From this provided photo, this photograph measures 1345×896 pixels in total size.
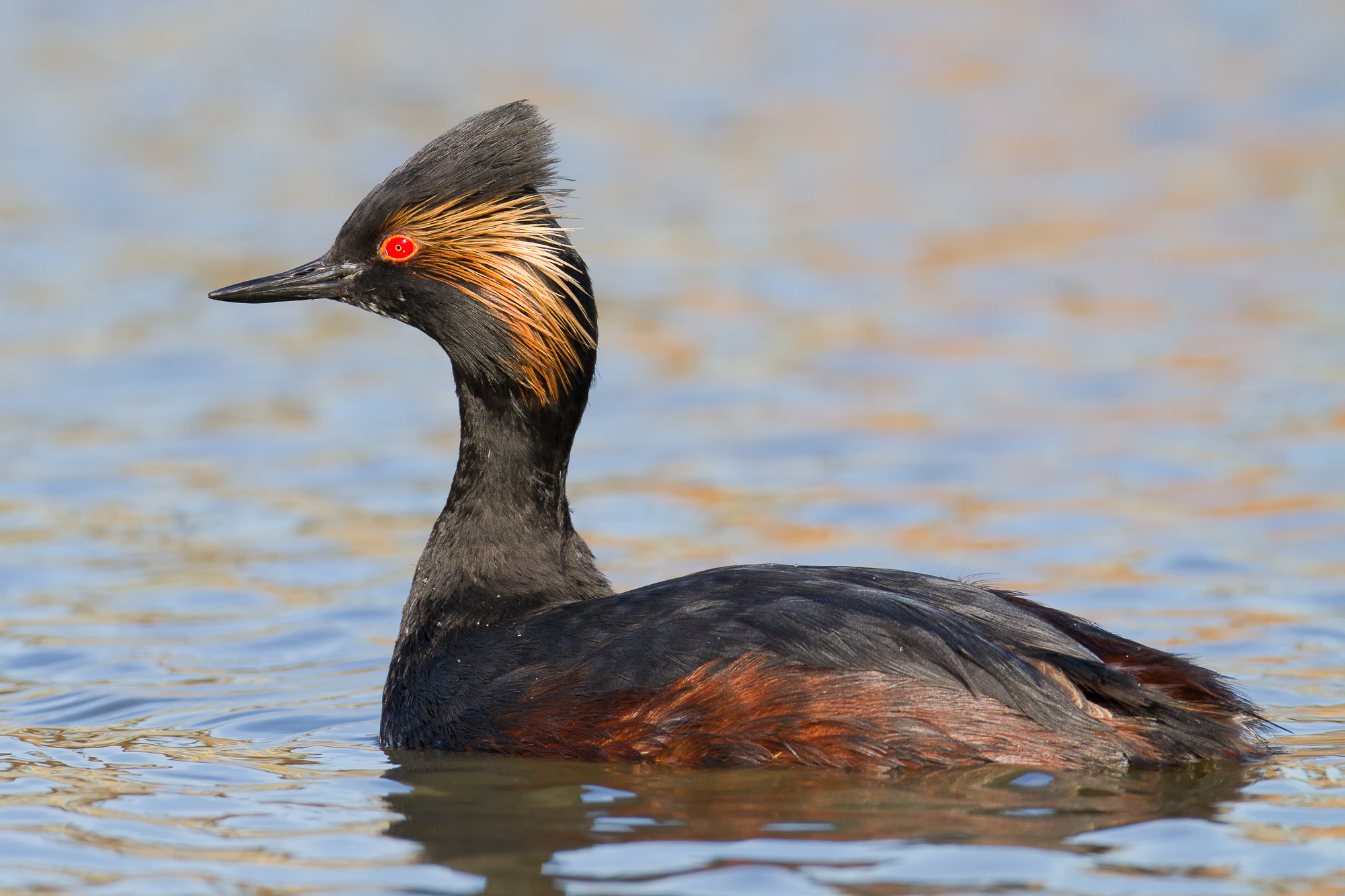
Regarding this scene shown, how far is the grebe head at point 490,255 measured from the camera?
7.91 meters

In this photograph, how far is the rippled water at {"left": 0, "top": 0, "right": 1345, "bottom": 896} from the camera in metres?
6.54

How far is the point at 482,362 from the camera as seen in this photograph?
8.10 m

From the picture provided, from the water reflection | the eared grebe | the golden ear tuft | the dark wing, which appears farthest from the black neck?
the water reflection

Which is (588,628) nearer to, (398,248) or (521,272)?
(521,272)

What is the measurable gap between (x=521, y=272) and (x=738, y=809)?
2.44 m

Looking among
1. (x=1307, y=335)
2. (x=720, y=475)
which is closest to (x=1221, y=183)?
(x=1307, y=335)

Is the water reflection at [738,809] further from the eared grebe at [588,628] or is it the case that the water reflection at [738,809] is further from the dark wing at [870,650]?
the dark wing at [870,650]

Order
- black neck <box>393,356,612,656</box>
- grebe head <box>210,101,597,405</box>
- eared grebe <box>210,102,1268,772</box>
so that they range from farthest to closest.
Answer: black neck <box>393,356,612,656</box>
grebe head <box>210,101,597,405</box>
eared grebe <box>210,102,1268,772</box>

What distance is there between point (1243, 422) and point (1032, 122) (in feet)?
34.9

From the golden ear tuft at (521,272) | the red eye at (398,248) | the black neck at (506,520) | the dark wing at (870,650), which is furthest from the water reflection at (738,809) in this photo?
the red eye at (398,248)

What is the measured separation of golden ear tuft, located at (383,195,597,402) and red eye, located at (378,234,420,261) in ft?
0.26

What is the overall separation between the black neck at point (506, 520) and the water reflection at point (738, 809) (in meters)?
1.02

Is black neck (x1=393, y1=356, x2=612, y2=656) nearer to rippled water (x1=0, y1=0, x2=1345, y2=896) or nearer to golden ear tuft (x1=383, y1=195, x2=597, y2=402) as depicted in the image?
golden ear tuft (x1=383, y1=195, x2=597, y2=402)

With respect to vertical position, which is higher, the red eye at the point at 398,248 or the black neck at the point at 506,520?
the red eye at the point at 398,248
